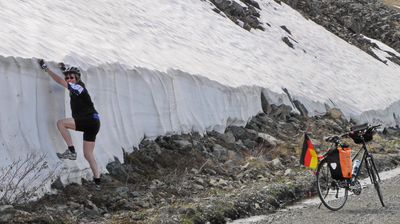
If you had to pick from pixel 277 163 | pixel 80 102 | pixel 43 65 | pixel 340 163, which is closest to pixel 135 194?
pixel 80 102

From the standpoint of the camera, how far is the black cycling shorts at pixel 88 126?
10.3 metres

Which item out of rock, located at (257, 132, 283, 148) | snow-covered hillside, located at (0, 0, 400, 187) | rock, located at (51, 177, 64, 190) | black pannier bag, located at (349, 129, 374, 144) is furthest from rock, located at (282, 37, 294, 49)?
rock, located at (51, 177, 64, 190)

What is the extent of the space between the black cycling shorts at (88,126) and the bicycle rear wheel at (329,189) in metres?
3.73

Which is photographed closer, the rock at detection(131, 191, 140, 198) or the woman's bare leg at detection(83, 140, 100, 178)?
the woman's bare leg at detection(83, 140, 100, 178)

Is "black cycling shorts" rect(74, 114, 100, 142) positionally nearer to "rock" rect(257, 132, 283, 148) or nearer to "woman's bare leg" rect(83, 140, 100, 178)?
"woman's bare leg" rect(83, 140, 100, 178)

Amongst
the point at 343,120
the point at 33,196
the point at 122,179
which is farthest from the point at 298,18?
the point at 33,196

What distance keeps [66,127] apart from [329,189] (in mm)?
4422

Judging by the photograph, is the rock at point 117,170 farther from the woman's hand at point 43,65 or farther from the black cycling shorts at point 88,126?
the woman's hand at point 43,65

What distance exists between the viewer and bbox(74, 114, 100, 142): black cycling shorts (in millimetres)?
10273

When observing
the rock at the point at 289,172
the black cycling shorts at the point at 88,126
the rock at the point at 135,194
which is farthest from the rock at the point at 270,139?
the black cycling shorts at the point at 88,126

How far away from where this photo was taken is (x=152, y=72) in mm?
13867

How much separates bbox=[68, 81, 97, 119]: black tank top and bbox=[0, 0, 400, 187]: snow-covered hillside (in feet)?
1.59

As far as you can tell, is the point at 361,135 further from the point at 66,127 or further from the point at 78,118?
the point at 66,127

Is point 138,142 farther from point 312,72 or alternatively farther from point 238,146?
point 312,72
